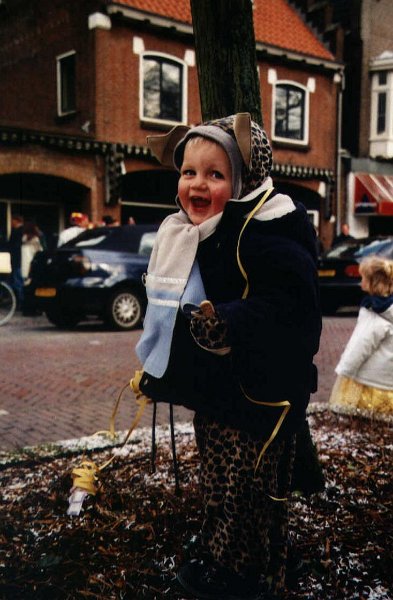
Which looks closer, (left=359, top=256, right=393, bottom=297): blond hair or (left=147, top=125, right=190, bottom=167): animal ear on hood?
A: (left=147, top=125, right=190, bottom=167): animal ear on hood

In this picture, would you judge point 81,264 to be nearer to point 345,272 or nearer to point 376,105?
point 345,272

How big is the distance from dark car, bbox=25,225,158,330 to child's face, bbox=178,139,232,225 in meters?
7.57

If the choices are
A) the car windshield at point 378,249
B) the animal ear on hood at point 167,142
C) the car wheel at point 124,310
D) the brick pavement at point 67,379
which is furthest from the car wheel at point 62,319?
the animal ear on hood at point 167,142

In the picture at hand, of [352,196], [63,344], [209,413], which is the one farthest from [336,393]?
[352,196]

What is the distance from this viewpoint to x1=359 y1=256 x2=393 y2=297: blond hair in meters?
4.42

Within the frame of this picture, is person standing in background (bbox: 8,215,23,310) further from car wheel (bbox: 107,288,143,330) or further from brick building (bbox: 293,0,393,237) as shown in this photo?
brick building (bbox: 293,0,393,237)

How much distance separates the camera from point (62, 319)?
9875 millimetres

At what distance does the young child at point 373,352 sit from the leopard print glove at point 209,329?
283cm

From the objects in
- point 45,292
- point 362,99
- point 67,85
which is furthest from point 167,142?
point 362,99

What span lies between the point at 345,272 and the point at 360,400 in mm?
7323

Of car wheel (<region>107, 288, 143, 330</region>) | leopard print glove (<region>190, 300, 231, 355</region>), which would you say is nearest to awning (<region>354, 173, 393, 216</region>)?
car wheel (<region>107, 288, 143, 330</region>)

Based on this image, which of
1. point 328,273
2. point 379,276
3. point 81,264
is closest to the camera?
point 379,276

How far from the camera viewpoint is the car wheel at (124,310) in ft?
31.4

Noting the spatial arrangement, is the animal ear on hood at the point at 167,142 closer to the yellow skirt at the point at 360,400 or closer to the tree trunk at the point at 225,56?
the tree trunk at the point at 225,56
